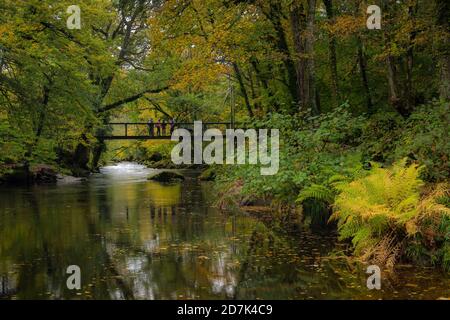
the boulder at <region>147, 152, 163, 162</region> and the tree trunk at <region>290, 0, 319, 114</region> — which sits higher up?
the tree trunk at <region>290, 0, 319, 114</region>

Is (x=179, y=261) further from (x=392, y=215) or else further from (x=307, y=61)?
(x=307, y=61)

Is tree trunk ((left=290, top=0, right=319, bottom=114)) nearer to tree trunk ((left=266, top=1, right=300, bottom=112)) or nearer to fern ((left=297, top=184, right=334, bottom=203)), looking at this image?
tree trunk ((left=266, top=1, right=300, bottom=112))

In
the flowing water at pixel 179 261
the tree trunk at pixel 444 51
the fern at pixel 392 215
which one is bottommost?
the flowing water at pixel 179 261

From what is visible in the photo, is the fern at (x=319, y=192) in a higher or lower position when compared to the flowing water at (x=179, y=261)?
higher

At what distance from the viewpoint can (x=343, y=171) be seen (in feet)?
38.5

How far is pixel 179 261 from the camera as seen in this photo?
862 cm

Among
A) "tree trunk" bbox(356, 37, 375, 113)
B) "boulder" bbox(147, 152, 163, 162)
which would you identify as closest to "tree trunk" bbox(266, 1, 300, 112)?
Result: "tree trunk" bbox(356, 37, 375, 113)

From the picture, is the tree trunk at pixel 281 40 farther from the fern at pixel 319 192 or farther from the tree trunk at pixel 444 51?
the fern at pixel 319 192

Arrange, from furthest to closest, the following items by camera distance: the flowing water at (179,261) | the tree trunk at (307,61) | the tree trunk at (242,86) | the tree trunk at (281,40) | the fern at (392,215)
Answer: the tree trunk at (242,86) < the tree trunk at (281,40) < the tree trunk at (307,61) < the fern at (392,215) < the flowing water at (179,261)

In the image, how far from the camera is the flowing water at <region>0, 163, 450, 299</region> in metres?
6.84

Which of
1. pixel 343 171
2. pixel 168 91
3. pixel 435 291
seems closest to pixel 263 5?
pixel 343 171

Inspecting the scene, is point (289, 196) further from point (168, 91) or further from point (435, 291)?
point (168, 91)

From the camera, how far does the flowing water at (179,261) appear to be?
22.4ft

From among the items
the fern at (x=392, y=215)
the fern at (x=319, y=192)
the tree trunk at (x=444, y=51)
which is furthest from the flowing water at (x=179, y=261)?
the tree trunk at (x=444, y=51)
